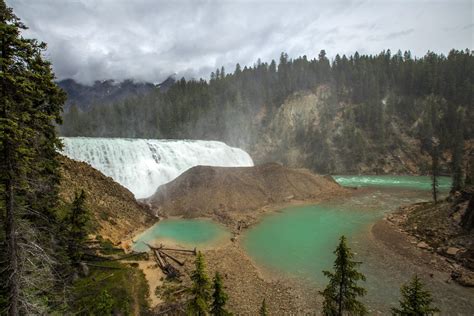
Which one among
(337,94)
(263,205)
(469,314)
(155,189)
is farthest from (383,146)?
(469,314)

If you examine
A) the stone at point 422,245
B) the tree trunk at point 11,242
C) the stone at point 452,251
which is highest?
the tree trunk at point 11,242

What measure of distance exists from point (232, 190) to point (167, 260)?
2063 centimetres

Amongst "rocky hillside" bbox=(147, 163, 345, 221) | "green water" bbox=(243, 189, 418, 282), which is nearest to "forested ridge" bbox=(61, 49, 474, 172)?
"rocky hillside" bbox=(147, 163, 345, 221)

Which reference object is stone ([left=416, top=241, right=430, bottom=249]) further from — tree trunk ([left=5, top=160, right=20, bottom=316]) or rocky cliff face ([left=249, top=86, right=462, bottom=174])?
rocky cliff face ([left=249, top=86, right=462, bottom=174])

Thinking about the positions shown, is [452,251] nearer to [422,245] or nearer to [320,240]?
[422,245]

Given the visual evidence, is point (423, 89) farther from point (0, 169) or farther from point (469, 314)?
point (0, 169)

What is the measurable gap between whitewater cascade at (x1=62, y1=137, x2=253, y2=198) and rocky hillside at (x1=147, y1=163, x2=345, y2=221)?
4113mm

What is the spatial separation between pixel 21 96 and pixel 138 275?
14862 mm

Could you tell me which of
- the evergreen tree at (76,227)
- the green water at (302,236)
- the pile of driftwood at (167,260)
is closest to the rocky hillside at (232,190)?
the green water at (302,236)

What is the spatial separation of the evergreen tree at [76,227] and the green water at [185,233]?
8181 mm

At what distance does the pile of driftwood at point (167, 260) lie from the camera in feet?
63.1

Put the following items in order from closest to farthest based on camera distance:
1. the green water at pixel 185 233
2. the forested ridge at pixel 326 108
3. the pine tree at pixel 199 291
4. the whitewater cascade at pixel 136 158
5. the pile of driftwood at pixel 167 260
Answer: the pine tree at pixel 199 291 < the pile of driftwood at pixel 167 260 < the green water at pixel 185 233 < the whitewater cascade at pixel 136 158 < the forested ridge at pixel 326 108

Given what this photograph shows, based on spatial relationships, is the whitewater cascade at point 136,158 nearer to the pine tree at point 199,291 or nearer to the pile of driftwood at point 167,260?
the pile of driftwood at point 167,260

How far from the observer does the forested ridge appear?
8175 cm
